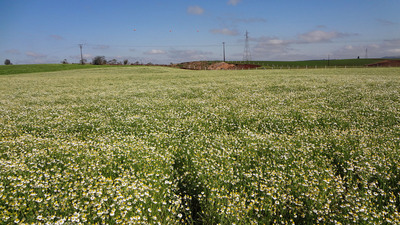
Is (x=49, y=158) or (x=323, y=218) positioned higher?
(x=49, y=158)

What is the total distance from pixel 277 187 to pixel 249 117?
20.2 ft


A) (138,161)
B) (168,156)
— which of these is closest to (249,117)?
(168,156)

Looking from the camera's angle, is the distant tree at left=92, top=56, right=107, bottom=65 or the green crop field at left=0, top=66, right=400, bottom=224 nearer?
the green crop field at left=0, top=66, right=400, bottom=224

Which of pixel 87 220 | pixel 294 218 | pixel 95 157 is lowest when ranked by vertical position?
pixel 294 218

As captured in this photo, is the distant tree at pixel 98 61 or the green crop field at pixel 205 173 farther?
the distant tree at pixel 98 61

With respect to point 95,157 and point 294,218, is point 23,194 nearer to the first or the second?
Answer: point 95,157

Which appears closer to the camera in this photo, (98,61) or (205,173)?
(205,173)

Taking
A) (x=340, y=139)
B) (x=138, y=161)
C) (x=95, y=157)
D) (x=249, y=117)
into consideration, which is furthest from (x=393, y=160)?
(x=95, y=157)

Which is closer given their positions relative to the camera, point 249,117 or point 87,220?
point 87,220

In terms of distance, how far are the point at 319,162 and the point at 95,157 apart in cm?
632

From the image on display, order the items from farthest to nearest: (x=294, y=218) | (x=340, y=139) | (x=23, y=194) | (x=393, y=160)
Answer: (x=340, y=139) < (x=393, y=160) < (x=23, y=194) < (x=294, y=218)

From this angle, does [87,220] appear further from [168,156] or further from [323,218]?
[323,218]

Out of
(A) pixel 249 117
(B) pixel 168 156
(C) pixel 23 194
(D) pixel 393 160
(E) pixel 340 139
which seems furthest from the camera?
(A) pixel 249 117

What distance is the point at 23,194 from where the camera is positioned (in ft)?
15.1
